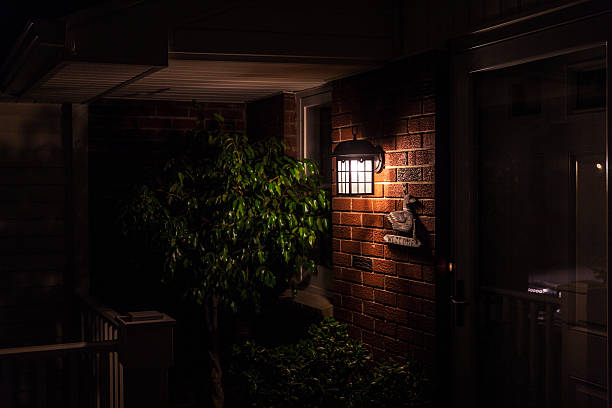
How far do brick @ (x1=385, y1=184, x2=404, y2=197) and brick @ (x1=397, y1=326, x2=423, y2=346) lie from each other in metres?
0.75

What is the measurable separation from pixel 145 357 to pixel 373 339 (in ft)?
4.97

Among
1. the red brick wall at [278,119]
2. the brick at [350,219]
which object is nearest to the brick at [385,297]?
the brick at [350,219]

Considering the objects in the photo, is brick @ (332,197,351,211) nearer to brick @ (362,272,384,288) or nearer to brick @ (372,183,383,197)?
brick @ (372,183,383,197)

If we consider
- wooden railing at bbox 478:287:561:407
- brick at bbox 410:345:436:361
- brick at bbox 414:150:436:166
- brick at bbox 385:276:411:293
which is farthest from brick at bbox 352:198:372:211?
wooden railing at bbox 478:287:561:407

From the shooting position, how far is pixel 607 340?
3014 mm

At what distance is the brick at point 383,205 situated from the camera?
4.32 meters

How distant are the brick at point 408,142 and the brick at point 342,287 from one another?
104cm

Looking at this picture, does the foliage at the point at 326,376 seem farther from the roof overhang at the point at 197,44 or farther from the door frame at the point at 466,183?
the roof overhang at the point at 197,44

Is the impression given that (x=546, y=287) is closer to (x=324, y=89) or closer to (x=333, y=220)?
(x=333, y=220)

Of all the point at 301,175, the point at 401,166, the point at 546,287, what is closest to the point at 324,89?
the point at 301,175

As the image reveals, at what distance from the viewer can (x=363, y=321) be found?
4.64 metres

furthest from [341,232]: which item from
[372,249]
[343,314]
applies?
[343,314]

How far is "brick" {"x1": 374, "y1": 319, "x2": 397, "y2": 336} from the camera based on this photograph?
14.2 ft

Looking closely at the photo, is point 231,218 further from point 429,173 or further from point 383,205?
point 429,173
